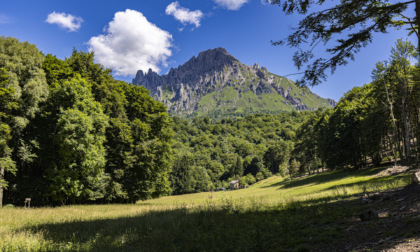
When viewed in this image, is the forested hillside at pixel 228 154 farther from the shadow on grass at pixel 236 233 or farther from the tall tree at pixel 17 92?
the shadow on grass at pixel 236 233

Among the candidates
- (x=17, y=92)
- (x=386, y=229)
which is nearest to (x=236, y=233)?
(x=386, y=229)

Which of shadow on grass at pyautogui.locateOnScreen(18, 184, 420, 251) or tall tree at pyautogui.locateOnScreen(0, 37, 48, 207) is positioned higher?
tall tree at pyautogui.locateOnScreen(0, 37, 48, 207)

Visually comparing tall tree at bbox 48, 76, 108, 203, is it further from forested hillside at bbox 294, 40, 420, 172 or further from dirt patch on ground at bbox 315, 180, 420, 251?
forested hillside at bbox 294, 40, 420, 172

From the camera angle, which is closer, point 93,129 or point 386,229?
point 386,229

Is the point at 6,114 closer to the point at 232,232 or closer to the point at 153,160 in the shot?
the point at 153,160

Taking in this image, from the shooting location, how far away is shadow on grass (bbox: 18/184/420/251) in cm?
629

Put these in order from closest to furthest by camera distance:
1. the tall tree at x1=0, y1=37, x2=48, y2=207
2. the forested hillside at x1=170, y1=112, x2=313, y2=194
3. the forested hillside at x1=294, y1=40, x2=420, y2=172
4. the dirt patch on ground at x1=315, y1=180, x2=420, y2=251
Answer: the dirt patch on ground at x1=315, y1=180, x2=420, y2=251 < the tall tree at x1=0, y1=37, x2=48, y2=207 < the forested hillside at x1=294, y1=40, x2=420, y2=172 < the forested hillside at x1=170, y1=112, x2=313, y2=194

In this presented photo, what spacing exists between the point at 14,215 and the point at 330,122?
50.4 metres

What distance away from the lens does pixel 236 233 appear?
8148 mm

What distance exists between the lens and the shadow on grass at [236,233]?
6.29 meters

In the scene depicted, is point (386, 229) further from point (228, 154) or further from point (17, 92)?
point (228, 154)

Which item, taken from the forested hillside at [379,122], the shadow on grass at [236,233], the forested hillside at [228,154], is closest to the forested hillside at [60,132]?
the shadow on grass at [236,233]

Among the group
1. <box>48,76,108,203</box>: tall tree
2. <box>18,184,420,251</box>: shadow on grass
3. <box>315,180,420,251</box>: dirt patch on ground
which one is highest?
<box>48,76,108,203</box>: tall tree

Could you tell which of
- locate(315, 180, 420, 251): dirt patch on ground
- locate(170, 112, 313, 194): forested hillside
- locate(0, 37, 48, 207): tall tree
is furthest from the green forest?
locate(170, 112, 313, 194): forested hillside
